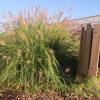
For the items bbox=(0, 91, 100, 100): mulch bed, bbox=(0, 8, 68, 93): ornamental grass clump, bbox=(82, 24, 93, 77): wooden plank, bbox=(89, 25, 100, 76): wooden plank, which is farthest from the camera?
bbox=(0, 8, 68, 93): ornamental grass clump

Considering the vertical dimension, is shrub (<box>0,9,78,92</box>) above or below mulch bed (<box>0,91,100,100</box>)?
above

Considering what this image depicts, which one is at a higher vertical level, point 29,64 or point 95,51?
point 95,51

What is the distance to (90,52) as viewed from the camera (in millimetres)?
5074

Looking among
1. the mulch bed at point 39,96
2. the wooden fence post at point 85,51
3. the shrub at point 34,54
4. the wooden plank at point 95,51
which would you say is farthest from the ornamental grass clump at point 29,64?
the wooden plank at point 95,51

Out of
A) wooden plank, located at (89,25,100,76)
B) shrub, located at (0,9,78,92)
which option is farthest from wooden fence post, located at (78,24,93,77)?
shrub, located at (0,9,78,92)

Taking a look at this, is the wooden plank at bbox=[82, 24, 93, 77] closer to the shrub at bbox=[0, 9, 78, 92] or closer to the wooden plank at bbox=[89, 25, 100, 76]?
the wooden plank at bbox=[89, 25, 100, 76]

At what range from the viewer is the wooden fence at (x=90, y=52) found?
493 cm

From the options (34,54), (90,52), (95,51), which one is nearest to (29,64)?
(34,54)

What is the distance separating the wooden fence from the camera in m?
4.93

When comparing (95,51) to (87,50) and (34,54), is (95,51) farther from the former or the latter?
(34,54)

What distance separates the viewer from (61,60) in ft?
19.1

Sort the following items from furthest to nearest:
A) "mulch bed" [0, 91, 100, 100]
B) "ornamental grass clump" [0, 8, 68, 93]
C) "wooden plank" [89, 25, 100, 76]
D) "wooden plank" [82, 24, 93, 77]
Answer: "ornamental grass clump" [0, 8, 68, 93], "mulch bed" [0, 91, 100, 100], "wooden plank" [82, 24, 93, 77], "wooden plank" [89, 25, 100, 76]

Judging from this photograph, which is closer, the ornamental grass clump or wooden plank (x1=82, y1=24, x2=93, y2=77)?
wooden plank (x1=82, y1=24, x2=93, y2=77)

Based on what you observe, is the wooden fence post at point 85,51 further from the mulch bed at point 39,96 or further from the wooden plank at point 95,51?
the mulch bed at point 39,96
